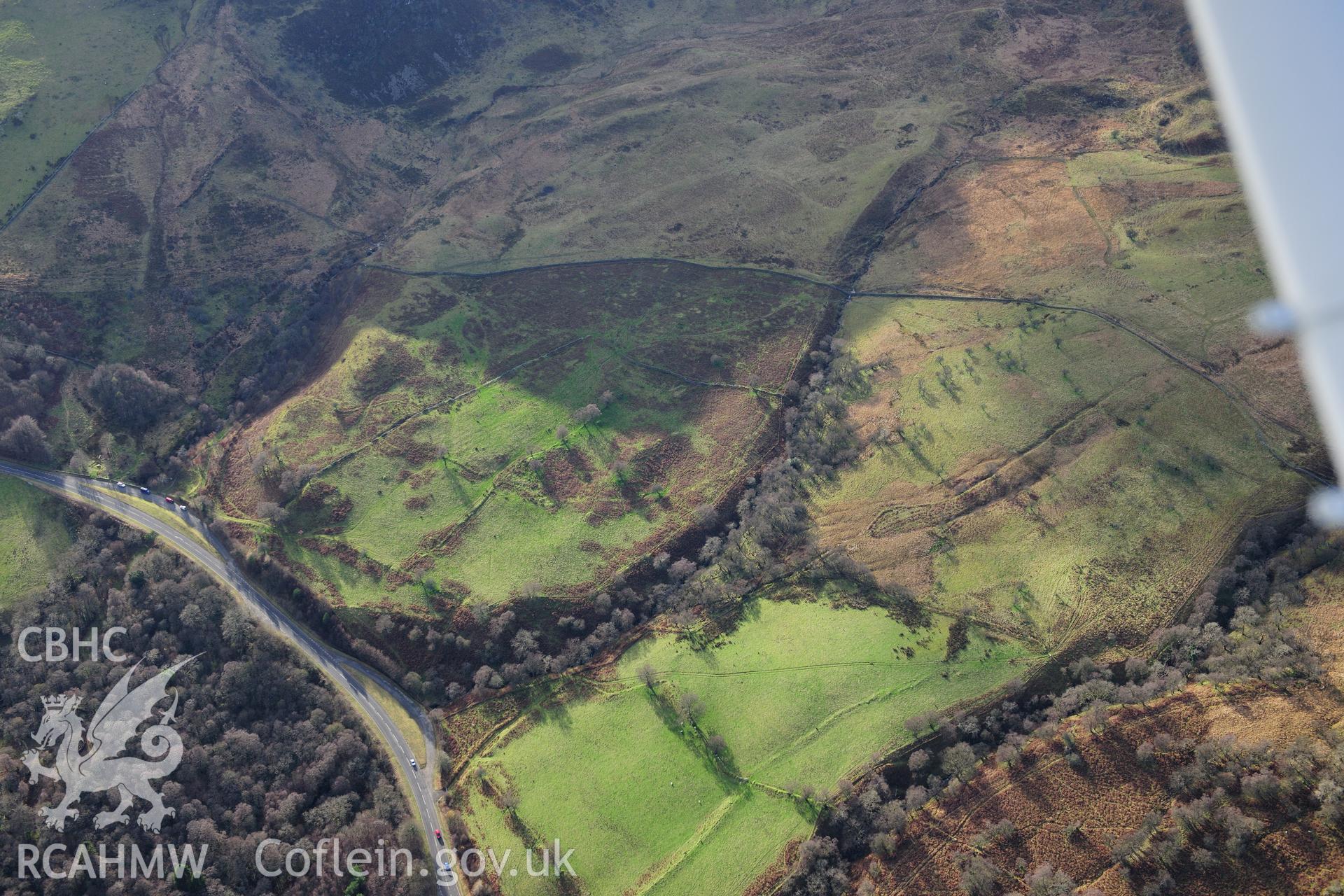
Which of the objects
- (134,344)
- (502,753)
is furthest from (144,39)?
(502,753)

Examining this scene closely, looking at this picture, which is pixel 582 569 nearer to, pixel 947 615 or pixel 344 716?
pixel 344 716

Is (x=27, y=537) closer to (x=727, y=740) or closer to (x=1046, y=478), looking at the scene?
(x=727, y=740)

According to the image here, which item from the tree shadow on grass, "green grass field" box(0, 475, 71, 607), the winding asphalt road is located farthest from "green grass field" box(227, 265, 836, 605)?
"green grass field" box(0, 475, 71, 607)

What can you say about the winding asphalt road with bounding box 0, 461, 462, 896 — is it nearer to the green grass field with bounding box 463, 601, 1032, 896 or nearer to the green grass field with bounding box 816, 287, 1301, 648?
the green grass field with bounding box 463, 601, 1032, 896

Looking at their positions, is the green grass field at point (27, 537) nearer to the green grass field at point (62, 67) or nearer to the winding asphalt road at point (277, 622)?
the winding asphalt road at point (277, 622)

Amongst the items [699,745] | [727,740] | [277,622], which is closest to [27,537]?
[277,622]

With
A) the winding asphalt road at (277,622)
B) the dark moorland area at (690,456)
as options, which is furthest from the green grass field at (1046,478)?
the winding asphalt road at (277,622)
